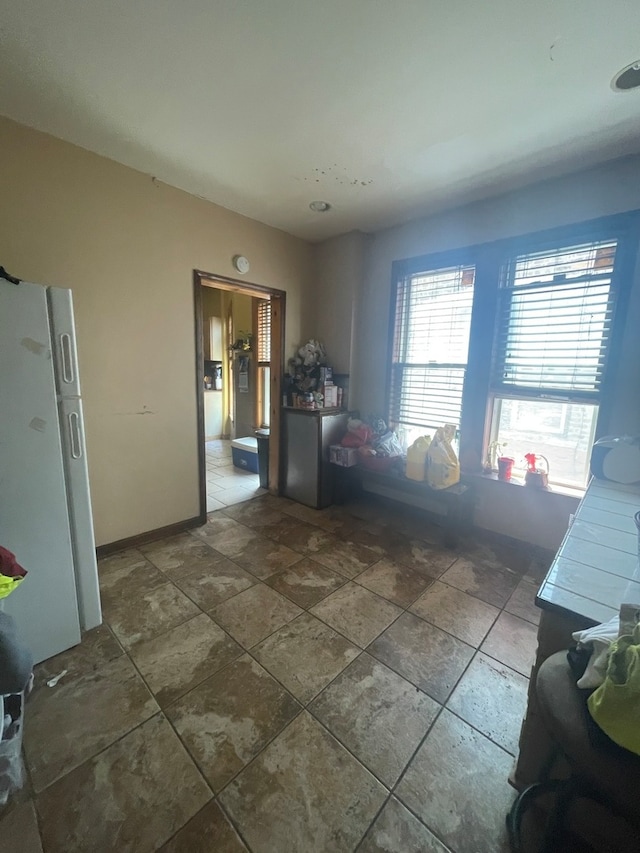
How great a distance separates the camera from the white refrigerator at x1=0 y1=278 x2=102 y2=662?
4.64 feet

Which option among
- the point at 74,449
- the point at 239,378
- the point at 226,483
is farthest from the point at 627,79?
the point at 239,378

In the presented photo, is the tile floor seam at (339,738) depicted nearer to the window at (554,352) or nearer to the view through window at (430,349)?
the window at (554,352)

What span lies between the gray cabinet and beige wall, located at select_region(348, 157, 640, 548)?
46 centimetres

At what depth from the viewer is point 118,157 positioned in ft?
7.19

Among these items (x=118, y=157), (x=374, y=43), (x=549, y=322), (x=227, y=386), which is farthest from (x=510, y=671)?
(x=227, y=386)

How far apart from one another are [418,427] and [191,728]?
268 centimetres

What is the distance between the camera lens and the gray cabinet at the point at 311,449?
3.31m

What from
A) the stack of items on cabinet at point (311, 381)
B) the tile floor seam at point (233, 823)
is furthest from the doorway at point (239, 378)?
the tile floor seam at point (233, 823)

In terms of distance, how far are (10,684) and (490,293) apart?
3.37 metres

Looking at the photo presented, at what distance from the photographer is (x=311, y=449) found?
11.0ft

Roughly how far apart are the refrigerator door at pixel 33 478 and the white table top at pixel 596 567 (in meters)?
1.95

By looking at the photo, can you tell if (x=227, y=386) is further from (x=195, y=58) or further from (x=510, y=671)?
(x=510, y=671)

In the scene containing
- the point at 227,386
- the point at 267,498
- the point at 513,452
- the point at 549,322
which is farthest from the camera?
the point at 227,386

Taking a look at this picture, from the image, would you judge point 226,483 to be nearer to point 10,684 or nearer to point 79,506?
point 79,506
